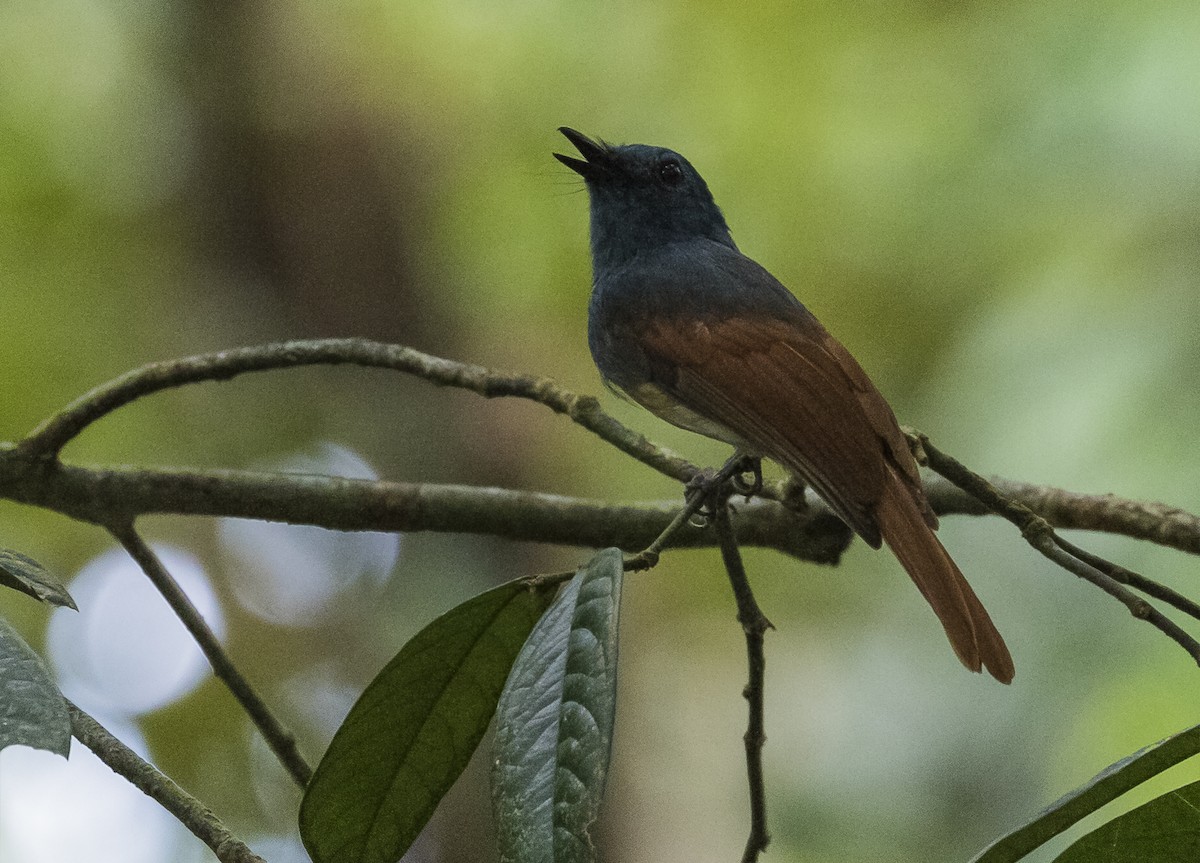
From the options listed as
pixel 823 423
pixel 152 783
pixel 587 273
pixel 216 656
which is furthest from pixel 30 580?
pixel 587 273

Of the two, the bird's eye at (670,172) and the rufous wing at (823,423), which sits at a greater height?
the bird's eye at (670,172)

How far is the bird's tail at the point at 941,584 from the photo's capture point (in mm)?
1569

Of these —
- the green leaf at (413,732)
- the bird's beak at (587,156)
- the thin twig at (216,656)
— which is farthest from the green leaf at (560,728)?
the bird's beak at (587,156)

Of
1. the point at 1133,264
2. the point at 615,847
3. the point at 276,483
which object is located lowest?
the point at 615,847

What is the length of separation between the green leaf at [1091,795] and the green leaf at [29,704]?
86cm

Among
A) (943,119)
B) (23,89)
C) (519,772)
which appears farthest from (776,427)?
(23,89)

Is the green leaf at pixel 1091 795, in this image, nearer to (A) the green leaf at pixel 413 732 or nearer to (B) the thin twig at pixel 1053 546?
(B) the thin twig at pixel 1053 546

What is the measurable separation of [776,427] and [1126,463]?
208cm

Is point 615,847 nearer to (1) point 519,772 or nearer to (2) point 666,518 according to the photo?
(2) point 666,518

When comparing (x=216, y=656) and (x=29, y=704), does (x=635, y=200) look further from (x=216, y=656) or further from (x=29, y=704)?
(x=29, y=704)

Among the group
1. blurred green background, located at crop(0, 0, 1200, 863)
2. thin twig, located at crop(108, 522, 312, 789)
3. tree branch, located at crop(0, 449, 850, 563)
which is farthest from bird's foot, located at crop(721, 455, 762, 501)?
blurred green background, located at crop(0, 0, 1200, 863)

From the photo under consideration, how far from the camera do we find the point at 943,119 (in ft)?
14.9

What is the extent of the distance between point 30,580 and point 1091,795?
113cm

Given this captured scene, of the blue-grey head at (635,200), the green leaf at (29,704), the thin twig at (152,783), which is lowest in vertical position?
the thin twig at (152,783)
